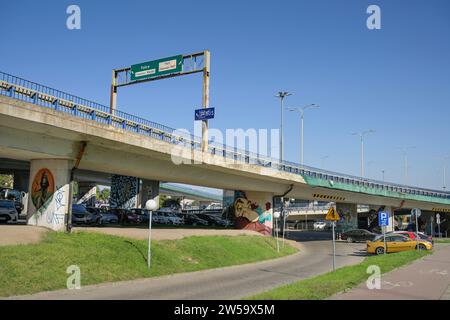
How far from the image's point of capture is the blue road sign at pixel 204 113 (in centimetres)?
2851

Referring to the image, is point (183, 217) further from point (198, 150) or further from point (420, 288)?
point (420, 288)

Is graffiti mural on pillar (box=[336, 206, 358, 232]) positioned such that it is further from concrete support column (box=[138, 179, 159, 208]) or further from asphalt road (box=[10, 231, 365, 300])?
asphalt road (box=[10, 231, 365, 300])

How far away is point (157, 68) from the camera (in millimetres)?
29391

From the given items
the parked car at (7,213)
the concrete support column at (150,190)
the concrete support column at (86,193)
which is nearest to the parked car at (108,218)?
the parked car at (7,213)

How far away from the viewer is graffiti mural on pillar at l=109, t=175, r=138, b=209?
47.0 metres

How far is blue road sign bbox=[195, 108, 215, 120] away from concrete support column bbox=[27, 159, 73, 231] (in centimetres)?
972

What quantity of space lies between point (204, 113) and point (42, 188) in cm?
1153

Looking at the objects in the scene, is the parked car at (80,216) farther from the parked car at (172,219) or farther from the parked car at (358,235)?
the parked car at (358,235)

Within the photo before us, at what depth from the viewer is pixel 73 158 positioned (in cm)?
2217

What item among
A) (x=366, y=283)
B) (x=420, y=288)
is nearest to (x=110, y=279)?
(x=366, y=283)

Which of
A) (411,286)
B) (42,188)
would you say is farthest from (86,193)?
(411,286)

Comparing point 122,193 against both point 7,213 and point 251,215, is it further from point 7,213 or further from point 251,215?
point 7,213

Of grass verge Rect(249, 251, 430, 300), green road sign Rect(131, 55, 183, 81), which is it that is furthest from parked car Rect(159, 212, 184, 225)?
grass verge Rect(249, 251, 430, 300)
